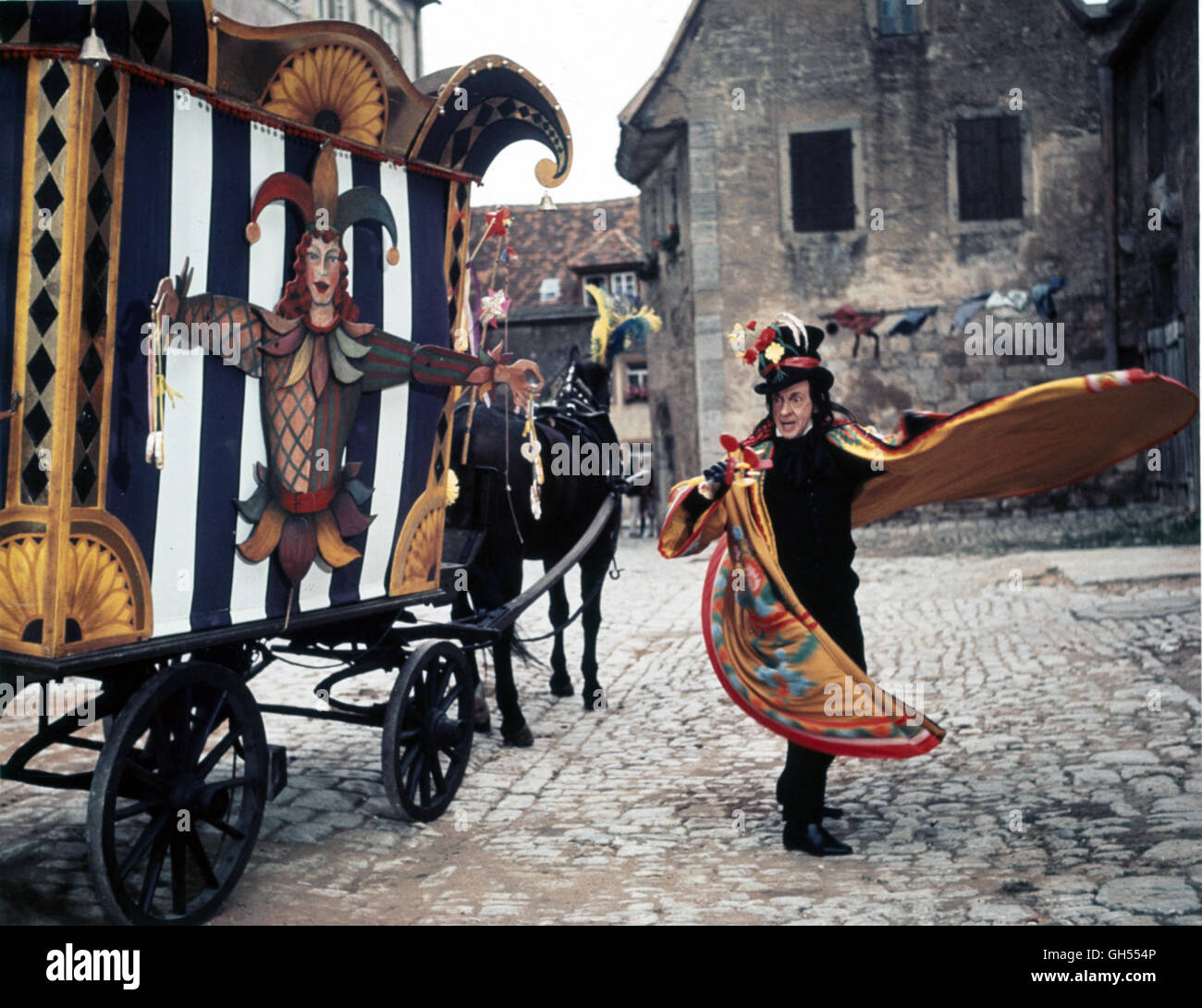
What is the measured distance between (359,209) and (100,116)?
1.22 meters

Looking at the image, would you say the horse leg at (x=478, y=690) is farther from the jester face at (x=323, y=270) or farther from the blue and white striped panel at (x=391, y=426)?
the jester face at (x=323, y=270)

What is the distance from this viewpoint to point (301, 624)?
14.3ft

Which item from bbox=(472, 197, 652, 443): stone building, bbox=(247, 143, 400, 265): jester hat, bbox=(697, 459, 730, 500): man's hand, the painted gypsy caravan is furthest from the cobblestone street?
bbox=(472, 197, 652, 443): stone building

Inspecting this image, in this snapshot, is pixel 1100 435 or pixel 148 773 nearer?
pixel 148 773

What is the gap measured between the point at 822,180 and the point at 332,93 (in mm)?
13570

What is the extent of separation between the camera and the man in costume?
14.8ft

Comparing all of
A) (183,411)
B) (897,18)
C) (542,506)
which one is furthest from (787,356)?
(897,18)

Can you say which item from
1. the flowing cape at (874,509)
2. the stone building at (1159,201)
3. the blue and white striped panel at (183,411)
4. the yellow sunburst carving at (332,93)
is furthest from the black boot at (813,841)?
the stone building at (1159,201)

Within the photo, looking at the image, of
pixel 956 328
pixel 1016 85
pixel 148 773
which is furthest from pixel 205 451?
pixel 1016 85

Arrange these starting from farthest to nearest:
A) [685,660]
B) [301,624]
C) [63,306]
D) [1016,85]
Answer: [1016,85]
[685,660]
[301,624]
[63,306]

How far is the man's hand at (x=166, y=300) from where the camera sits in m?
3.58

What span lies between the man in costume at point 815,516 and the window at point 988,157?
1301 cm

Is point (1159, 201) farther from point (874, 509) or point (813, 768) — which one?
point (813, 768)

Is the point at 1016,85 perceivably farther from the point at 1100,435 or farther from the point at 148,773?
the point at 148,773
